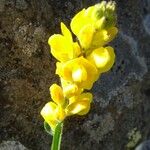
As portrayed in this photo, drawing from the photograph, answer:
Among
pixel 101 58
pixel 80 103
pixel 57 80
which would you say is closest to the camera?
pixel 101 58

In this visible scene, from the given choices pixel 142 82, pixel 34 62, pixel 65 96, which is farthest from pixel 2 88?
pixel 142 82

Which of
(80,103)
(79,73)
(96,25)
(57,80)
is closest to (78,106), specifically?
(80,103)

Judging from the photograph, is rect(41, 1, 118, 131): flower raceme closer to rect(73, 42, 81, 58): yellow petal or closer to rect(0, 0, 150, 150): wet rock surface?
rect(73, 42, 81, 58): yellow petal

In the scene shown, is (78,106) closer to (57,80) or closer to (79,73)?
(79,73)

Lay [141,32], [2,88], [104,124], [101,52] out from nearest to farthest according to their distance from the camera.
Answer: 1. [101,52]
2. [2,88]
3. [104,124]
4. [141,32]

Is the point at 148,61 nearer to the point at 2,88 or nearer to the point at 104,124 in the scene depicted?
the point at 104,124

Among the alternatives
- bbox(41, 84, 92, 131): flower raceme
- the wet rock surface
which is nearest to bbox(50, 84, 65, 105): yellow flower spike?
bbox(41, 84, 92, 131): flower raceme
